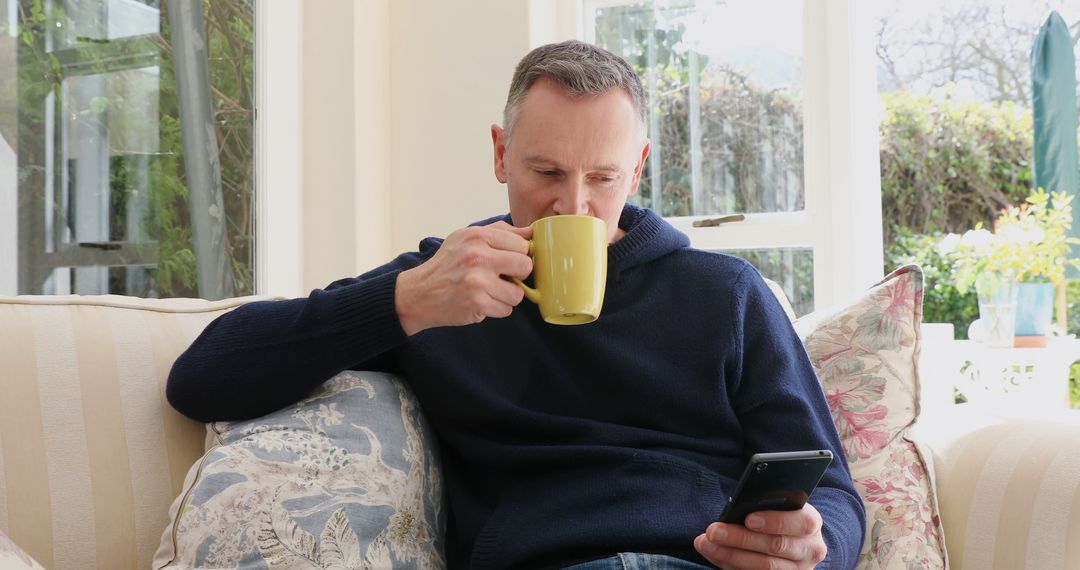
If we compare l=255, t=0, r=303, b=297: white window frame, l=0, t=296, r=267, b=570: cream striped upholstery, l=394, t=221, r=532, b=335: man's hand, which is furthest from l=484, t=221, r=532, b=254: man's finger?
l=255, t=0, r=303, b=297: white window frame

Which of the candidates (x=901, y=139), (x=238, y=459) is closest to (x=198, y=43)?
(x=238, y=459)

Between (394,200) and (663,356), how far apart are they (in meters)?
2.02

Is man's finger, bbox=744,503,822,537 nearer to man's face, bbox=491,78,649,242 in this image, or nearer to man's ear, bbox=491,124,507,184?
man's face, bbox=491,78,649,242

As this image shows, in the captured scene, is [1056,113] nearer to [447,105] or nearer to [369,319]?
[447,105]

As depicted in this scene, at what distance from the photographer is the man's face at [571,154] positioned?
1.30 m

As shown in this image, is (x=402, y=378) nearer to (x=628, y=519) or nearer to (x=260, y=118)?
(x=628, y=519)

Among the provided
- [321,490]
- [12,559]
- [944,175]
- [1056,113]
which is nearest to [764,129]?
[1056,113]

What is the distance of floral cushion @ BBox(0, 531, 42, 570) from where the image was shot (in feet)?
2.85

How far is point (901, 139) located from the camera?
5.81 meters

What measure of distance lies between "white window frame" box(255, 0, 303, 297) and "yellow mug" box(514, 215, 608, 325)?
1.93 m

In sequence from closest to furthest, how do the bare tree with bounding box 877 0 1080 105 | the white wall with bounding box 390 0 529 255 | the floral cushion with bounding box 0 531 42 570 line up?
1. the floral cushion with bounding box 0 531 42 570
2. the white wall with bounding box 390 0 529 255
3. the bare tree with bounding box 877 0 1080 105

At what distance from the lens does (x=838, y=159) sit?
2.91m

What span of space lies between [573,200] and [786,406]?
385 millimetres

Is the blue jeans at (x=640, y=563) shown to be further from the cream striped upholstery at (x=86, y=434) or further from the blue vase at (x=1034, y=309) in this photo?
the blue vase at (x=1034, y=309)
